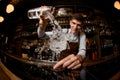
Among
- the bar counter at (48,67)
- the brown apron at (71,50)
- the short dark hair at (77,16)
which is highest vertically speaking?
the short dark hair at (77,16)

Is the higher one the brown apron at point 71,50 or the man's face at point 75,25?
the man's face at point 75,25

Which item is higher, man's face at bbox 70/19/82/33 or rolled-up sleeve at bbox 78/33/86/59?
man's face at bbox 70/19/82/33

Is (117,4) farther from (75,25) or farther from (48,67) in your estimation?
(48,67)

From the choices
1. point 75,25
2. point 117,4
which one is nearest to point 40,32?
point 75,25

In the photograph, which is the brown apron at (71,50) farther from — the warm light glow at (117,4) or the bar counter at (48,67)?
the warm light glow at (117,4)

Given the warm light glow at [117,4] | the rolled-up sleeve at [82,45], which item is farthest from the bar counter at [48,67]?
the warm light glow at [117,4]

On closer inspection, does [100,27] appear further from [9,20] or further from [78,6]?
[9,20]

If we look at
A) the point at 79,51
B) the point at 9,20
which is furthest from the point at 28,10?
the point at 79,51

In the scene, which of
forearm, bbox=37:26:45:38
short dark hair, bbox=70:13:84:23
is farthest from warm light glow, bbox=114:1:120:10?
forearm, bbox=37:26:45:38

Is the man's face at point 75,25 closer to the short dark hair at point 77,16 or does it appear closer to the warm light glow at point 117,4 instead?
the short dark hair at point 77,16

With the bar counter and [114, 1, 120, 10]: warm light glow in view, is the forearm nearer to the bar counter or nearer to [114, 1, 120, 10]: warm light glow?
the bar counter

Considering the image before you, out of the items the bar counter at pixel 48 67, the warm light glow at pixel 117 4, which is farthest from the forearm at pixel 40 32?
the warm light glow at pixel 117 4

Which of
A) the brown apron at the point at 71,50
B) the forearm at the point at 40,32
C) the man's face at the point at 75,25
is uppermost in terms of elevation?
the man's face at the point at 75,25

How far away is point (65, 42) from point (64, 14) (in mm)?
76
